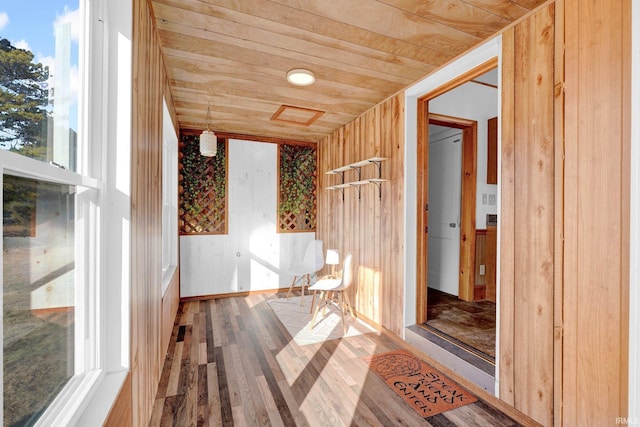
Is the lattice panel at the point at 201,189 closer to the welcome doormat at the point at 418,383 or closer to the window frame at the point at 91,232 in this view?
the welcome doormat at the point at 418,383

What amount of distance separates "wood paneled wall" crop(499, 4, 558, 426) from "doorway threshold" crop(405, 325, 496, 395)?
12 centimetres

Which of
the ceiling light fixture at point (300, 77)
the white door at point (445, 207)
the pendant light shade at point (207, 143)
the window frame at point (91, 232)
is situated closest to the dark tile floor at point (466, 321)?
the white door at point (445, 207)

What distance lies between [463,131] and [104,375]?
3.77 metres

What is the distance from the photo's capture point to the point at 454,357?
205 centimetres

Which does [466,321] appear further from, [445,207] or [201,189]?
[201,189]

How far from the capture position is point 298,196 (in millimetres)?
4398

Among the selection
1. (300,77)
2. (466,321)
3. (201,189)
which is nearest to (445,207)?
(466,321)

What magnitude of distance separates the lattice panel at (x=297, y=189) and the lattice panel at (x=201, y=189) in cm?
80

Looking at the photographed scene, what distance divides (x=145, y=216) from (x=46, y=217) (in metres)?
0.79

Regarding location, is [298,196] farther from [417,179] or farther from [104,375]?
[104,375]

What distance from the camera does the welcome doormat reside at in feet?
5.76

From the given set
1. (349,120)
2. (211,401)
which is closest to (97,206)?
(211,401)

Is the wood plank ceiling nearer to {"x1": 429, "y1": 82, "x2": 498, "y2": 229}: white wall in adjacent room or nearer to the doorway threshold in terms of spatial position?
{"x1": 429, "y1": 82, "x2": 498, "y2": 229}: white wall in adjacent room

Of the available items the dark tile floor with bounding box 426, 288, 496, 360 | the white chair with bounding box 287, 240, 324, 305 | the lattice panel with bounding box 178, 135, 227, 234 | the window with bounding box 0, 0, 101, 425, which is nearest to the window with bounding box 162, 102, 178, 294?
the lattice panel with bounding box 178, 135, 227, 234
